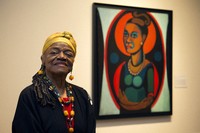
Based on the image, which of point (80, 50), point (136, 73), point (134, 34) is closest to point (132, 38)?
point (134, 34)

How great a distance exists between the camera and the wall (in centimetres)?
186

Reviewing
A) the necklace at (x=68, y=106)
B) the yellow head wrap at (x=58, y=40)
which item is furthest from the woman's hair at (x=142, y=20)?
the necklace at (x=68, y=106)

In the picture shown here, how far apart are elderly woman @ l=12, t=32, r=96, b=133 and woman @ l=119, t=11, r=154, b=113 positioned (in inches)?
26.8

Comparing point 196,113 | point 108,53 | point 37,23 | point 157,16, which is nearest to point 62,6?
point 37,23

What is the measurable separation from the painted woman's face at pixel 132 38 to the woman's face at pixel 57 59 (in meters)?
0.83

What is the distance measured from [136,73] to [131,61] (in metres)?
0.10

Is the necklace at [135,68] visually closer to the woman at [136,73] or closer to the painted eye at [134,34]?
the woman at [136,73]

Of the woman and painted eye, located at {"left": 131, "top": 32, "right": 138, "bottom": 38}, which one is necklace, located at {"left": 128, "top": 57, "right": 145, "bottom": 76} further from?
painted eye, located at {"left": 131, "top": 32, "right": 138, "bottom": 38}

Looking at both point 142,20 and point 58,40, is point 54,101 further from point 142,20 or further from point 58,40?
point 142,20

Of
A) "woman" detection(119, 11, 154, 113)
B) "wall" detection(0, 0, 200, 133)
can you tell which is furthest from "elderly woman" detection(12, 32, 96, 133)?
"woman" detection(119, 11, 154, 113)

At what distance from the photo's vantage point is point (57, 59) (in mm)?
1401

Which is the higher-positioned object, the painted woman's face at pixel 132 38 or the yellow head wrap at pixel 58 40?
the painted woman's face at pixel 132 38

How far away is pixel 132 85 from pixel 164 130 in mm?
510

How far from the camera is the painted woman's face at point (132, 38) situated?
2.17 metres
